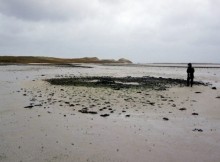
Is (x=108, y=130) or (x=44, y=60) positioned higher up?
(x=44, y=60)

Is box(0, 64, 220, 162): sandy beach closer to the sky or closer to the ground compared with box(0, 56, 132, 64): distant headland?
closer to the ground

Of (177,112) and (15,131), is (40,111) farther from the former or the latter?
(177,112)

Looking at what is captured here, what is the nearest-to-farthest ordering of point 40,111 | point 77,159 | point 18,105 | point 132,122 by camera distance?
point 77,159 < point 132,122 < point 40,111 < point 18,105

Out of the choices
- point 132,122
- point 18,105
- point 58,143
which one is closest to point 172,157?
point 58,143

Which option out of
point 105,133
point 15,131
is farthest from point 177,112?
point 15,131

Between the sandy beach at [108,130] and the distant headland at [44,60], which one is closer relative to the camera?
the sandy beach at [108,130]

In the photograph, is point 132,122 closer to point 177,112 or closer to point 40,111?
point 177,112

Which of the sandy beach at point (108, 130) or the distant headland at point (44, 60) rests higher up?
the distant headland at point (44, 60)

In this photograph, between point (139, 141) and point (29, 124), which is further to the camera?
point (29, 124)

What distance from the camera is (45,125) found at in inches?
452

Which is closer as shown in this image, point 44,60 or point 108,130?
point 108,130

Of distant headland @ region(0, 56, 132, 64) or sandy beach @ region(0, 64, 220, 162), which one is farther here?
distant headland @ region(0, 56, 132, 64)

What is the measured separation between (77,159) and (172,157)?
2495 millimetres

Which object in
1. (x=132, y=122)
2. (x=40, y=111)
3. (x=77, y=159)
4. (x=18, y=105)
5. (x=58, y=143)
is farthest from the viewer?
(x=18, y=105)
